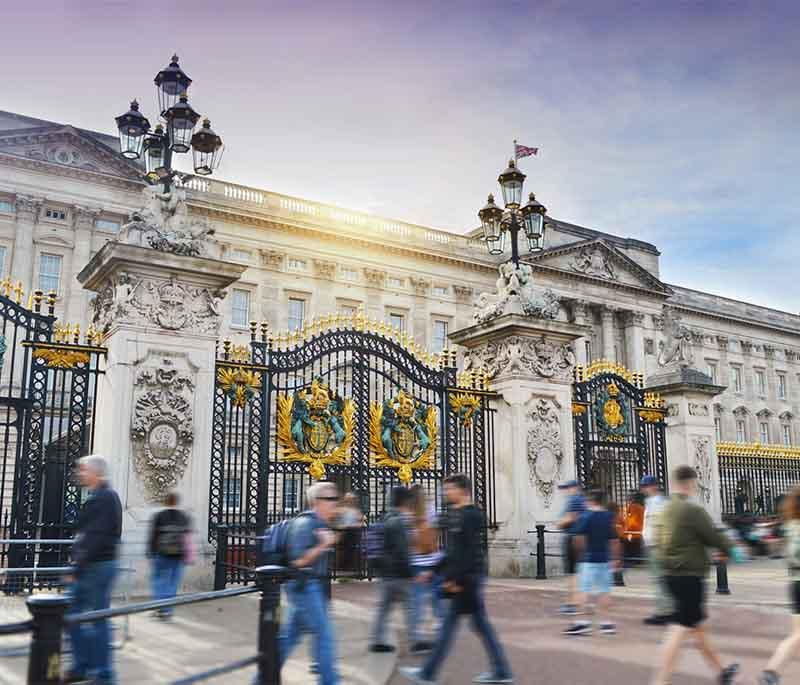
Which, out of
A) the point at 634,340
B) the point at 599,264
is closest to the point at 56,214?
the point at 599,264

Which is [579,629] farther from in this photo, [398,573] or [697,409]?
[697,409]

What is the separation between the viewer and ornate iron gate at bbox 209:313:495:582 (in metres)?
12.5

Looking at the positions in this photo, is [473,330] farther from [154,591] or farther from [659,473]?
[154,591]

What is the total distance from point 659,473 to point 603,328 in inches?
1525

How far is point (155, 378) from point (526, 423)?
22.3ft

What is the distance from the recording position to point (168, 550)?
29.4ft

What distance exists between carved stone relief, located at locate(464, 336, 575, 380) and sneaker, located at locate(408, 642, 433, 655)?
7.70m

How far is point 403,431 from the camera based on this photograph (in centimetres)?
1434

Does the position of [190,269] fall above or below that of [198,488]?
above

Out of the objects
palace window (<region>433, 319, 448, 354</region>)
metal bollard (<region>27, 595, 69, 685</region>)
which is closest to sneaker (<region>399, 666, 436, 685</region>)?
metal bollard (<region>27, 595, 69, 685</region>)

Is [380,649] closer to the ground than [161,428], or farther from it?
closer to the ground

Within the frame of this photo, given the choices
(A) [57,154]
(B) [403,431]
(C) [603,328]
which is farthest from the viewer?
(C) [603,328]

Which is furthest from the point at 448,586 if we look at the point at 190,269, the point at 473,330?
the point at 473,330

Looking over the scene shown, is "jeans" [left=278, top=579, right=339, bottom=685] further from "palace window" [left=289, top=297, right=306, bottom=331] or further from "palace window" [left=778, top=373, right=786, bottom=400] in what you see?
"palace window" [left=778, top=373, right=786, bottom=400]
